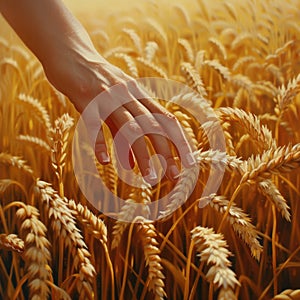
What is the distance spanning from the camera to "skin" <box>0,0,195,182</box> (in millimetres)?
790

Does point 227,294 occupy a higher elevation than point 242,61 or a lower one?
lower

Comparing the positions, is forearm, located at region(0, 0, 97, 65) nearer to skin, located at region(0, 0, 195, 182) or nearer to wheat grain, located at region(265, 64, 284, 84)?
skin, located at region(0, 0, 195, 182)

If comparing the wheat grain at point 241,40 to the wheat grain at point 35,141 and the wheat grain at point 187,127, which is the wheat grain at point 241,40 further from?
the wheat grain at point 35,141

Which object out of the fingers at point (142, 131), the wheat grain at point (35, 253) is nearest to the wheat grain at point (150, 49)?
the fingers at point (142, 131)

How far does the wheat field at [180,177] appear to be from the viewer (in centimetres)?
80

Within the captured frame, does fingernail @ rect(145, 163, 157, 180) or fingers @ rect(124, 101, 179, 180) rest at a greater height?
fingers @ rect(124, 101, 179, 180)

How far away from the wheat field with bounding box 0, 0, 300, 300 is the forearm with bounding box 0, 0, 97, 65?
0.04 m

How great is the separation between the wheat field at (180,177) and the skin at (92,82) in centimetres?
4

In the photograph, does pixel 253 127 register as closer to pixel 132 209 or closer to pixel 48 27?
pixel 132 209

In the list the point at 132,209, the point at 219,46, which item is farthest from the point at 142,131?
the point at 219,46

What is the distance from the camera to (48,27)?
836 mm

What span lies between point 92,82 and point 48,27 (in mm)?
113

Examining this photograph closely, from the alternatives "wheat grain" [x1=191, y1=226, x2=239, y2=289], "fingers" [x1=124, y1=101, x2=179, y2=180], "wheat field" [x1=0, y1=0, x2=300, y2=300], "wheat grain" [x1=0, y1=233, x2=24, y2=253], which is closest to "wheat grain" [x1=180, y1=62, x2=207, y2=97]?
"wheat field" [x1=0, y1=0, x2=300, y2=300]

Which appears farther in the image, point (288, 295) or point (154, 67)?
point (154, 67)
